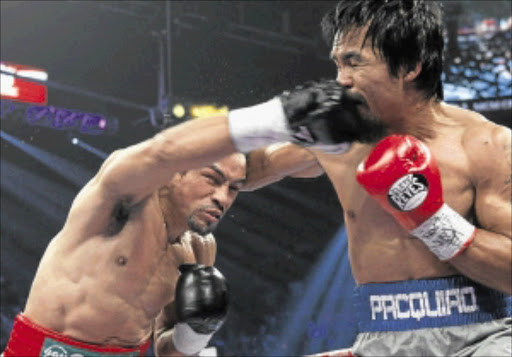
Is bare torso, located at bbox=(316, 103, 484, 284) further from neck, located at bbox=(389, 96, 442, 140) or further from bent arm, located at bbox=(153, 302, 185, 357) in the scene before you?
bent arm, located at bbox=(153, 302, 185, 357)

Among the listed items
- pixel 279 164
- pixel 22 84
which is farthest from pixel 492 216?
pixel 22 84

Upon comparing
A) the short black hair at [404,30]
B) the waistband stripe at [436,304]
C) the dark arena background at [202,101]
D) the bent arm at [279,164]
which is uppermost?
the short black hair at [404,30]

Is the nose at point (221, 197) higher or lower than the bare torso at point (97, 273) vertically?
higher

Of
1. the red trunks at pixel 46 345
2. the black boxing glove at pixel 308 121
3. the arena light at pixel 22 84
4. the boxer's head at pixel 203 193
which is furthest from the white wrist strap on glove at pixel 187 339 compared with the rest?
the arena light at pixel 22 84

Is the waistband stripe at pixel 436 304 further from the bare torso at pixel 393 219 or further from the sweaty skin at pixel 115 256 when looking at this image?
the sweaty skin at pixel 115 256

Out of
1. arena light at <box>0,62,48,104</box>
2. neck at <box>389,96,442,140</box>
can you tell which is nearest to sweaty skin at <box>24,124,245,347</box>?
neck at <box>389,96,442,140</box>

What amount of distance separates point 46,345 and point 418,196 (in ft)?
4.66

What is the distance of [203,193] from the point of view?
2.46 m

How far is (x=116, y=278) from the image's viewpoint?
2.25m

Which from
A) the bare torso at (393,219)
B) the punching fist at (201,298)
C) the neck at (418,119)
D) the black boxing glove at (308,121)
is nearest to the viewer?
the black boxing glove at (308,121)

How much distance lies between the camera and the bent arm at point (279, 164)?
2.29m

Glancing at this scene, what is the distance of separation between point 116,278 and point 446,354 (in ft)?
3.86

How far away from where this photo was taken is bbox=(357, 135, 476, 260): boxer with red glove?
5.31 ft

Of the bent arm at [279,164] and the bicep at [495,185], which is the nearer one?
the bicep at [495,185]
